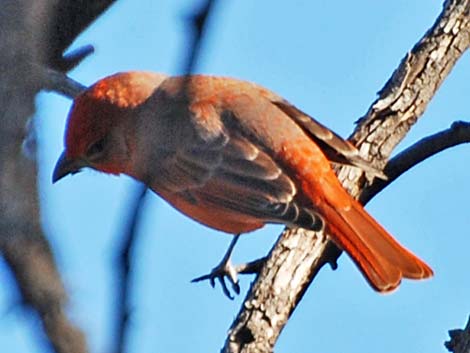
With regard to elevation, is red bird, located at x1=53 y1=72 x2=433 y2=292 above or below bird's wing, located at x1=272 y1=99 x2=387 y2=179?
below

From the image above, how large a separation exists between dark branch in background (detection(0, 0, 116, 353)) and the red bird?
281cm

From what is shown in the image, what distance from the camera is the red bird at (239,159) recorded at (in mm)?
4258

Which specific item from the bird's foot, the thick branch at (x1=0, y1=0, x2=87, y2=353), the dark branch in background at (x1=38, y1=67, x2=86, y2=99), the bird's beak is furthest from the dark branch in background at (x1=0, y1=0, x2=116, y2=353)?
the bird's beak

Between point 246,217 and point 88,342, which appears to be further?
point 246,217

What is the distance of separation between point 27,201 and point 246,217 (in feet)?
11.4

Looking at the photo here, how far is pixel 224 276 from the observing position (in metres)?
4.57

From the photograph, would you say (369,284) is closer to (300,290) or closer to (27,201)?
(300,290)

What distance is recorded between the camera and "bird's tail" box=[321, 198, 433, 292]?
4215 mm

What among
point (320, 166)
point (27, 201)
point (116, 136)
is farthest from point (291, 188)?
point (27, 201)

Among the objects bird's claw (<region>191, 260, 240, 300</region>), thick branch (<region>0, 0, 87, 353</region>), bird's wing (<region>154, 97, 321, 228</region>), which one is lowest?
bird's claw (<region>191, 260, 240, 300</region>)

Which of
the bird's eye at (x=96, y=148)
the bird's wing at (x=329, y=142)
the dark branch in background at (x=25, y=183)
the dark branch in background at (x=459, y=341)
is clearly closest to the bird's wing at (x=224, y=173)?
the bird's wing at (x=329, y=142)

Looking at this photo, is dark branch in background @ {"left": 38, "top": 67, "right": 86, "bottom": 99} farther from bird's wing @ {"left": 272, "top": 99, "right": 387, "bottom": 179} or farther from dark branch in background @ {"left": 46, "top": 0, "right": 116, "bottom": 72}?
bird's wing @ {"left": 272, "top": 99, "right": 387, "bottom": 179}

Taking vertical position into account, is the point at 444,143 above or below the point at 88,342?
below

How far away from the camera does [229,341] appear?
356cm
